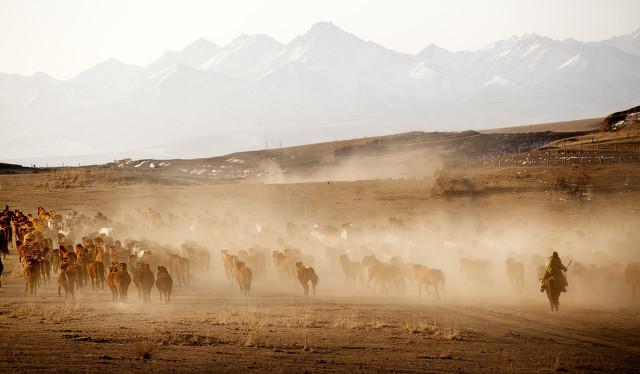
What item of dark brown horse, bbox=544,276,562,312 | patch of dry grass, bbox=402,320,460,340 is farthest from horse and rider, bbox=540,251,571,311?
patch of dry grass, bbox=402,320,460,340

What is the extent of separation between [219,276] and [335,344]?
11.7 meters

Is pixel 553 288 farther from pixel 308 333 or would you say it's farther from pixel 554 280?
pixel 308 333

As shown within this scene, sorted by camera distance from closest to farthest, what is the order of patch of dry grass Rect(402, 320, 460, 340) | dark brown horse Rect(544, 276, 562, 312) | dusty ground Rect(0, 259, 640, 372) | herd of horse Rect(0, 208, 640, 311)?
dusty ground Rect(0, 259, 640, 372)
patch of dry grass Rect(402, 320, 460, 340)
dark brown horse Rect(544, 276, 562, 312)
herd of horse Rect(0, 208, 640, 311)

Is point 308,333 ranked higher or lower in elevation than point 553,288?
lower

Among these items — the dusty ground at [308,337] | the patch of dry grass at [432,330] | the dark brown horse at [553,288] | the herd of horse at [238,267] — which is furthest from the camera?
the herd of horse at [238,267]

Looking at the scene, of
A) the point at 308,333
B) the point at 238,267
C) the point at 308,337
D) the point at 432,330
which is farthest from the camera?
the point at 238,267

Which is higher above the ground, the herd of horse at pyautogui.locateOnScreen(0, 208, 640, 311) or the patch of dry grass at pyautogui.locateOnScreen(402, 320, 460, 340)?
the herd of horse at pyautogui.locateOnScreen(0, 208, 640, 311)

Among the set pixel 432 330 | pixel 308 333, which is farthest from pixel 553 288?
pixel 308 333

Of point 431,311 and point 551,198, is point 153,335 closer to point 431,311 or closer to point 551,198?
point 431,311

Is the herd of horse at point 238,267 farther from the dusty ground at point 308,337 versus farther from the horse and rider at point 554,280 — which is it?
the dusty ground at point 308,337

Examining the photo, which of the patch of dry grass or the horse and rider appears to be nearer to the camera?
the patch of dry grass

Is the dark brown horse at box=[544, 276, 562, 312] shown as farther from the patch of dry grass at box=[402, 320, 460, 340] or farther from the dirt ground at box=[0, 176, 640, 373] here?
the patch of dry grass at box=[402, 320, 460, 340]

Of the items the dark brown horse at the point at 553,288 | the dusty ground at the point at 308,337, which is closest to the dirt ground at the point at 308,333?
the dusty ground at the point at 308,337

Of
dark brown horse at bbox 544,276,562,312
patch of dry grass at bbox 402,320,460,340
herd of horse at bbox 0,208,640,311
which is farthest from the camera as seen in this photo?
herd of horse at bbox 0,208,640,311
